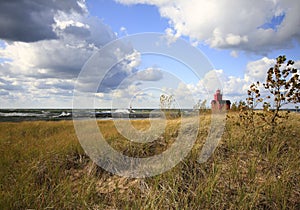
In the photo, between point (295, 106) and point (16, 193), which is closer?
point (16, 193)

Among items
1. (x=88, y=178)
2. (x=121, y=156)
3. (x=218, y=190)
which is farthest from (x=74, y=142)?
(x=218, y=190)

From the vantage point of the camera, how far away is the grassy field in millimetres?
3115

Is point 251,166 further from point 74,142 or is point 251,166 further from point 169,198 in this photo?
point 74,142

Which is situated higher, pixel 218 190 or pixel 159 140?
pixel 159 140

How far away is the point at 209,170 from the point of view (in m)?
3.86

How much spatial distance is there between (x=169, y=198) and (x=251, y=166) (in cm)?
142

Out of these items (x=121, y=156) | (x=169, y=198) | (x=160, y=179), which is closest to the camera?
(x=169, y=198)

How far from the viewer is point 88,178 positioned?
12.6ft

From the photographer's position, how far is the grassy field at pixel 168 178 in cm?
312

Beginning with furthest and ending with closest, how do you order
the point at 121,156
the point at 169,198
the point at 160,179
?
1. the point at 121,156
2. the point at 160,179
3. the point at 169,198

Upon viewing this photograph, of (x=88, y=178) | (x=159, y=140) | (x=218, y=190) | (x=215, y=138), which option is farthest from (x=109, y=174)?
(x=215, y=138)

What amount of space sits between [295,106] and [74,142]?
473 cm

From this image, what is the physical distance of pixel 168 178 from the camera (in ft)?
11.7

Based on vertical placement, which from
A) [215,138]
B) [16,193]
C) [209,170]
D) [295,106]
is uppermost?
[295,106]
